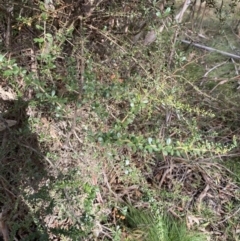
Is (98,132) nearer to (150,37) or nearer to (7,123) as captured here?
(7,123)

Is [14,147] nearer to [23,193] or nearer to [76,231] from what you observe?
[23,193]

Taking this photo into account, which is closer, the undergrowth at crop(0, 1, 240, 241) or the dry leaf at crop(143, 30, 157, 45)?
the undergrowth at crop(0, 1, 240, 241)

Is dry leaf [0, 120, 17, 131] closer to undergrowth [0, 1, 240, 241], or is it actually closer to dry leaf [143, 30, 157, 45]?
undergrowth [0, 1, 240, 241]

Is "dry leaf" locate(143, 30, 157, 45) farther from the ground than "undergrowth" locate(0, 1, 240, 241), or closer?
farther from the ground

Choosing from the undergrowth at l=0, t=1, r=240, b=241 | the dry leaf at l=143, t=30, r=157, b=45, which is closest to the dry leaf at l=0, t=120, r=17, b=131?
the undergrowth at l=0, t=1, r=240, b=241

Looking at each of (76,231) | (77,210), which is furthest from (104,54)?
(76,231)

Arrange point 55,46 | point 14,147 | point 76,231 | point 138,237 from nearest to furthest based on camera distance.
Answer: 1. point 76,231
2. point 55,46
3. point 14,147
4. point 138,237

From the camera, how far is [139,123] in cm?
199

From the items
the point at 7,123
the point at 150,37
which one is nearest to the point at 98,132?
the point at 7,123

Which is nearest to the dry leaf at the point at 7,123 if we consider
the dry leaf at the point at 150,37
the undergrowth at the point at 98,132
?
the undergrowth at the point at 98,132

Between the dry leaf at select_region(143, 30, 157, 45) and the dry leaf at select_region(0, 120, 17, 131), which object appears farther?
the dry leaf at select_region(143, 30, 157, 45)

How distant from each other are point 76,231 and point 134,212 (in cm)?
50

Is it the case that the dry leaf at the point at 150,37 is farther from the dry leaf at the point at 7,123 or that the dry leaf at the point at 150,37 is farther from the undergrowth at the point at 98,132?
the dry leaf at the point at 7,123

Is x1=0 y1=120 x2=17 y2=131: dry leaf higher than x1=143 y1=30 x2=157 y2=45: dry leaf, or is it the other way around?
x1=143 y1=30 x2=157 y2=45: dry leaf
